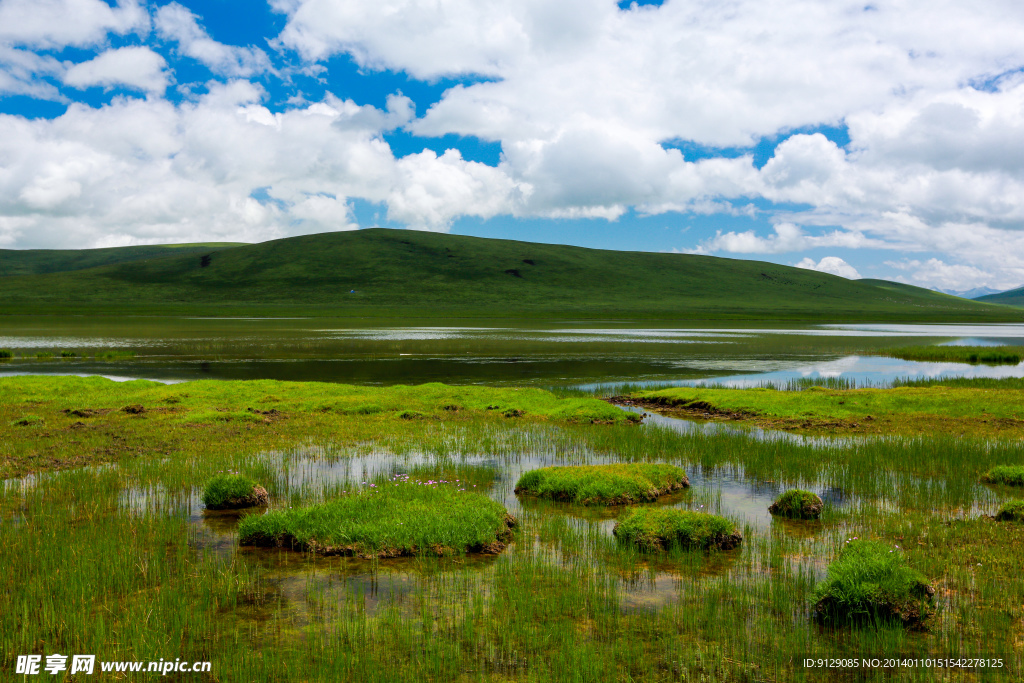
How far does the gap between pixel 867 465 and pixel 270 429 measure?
1839 cm

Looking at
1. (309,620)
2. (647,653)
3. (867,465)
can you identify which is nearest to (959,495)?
(867,465)

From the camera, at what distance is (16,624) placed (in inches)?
297

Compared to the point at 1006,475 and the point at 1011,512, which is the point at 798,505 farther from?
the point at 1006,475

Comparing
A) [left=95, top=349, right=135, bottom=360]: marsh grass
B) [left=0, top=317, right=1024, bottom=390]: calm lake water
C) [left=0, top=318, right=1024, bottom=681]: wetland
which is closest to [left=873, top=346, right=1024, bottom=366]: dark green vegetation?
[left=0, top=317, right=1024, bottom=390]: calm lake water

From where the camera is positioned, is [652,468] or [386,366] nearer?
[652,468]

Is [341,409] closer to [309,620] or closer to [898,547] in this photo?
[309,620]

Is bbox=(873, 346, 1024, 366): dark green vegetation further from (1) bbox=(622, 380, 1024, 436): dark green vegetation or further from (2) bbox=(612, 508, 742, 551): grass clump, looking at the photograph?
(2) bbox=(612, 508, 742, 551): grass clump

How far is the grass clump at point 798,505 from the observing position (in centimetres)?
1249

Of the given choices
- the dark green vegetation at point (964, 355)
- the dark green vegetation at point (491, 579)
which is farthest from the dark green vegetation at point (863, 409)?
→ the dark green vegetation at point (964, 355)

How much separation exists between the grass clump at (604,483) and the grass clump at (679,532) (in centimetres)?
245

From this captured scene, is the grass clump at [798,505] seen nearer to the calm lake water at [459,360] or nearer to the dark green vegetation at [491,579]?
the dark green vegetation at [491,579]

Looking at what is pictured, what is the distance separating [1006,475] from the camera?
586 inches

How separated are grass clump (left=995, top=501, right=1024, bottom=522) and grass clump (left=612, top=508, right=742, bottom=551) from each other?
18.5 ft

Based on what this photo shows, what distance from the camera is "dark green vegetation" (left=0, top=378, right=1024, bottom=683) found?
23.7 feet
